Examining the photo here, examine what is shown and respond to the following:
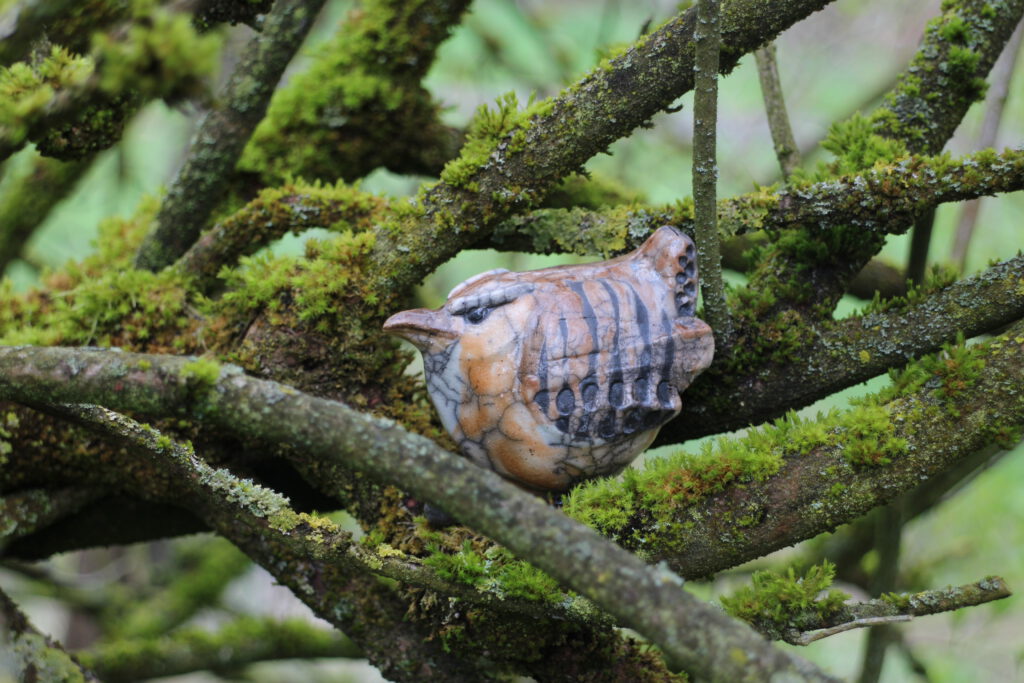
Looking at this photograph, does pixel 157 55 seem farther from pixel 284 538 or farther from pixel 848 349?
pixel 848 349

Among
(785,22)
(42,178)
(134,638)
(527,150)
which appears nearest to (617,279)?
(527,150)

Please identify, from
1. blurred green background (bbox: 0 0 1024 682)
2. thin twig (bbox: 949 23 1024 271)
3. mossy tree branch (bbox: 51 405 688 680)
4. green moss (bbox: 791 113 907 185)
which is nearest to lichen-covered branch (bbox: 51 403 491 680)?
mossy tree branch (bbox: 51 405 688 680)

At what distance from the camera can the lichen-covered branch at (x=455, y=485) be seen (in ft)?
4.07

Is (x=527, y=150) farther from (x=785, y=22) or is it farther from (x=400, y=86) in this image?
(x=400, y=86)

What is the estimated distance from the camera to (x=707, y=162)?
6.54ft

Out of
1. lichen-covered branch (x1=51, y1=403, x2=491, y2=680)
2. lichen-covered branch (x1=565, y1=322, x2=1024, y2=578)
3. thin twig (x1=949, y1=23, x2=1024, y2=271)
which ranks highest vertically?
thin twig (x1=949, y1=23, x2=1024, y2=271)

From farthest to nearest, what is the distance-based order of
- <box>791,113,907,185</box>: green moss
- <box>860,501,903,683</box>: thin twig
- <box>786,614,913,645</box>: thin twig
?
<box>860,501,903,683</box>: thin twig → <box>791,113,907,185</box>: green moss → <box>786,614,913,645</box>: thin twig

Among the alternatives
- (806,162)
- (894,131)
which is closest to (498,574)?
(894,131)

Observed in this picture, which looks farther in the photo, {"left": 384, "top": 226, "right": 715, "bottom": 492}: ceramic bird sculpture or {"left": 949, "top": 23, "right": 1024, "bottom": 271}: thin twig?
{"left": 949, "top": 23, "right": 1024, "bottom": 271}: thin twig

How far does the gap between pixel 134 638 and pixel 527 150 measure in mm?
2848

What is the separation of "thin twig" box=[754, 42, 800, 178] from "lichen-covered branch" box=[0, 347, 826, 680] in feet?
6.70

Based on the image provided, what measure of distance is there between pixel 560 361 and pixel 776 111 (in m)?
1.55

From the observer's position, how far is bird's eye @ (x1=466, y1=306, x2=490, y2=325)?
2.04 m

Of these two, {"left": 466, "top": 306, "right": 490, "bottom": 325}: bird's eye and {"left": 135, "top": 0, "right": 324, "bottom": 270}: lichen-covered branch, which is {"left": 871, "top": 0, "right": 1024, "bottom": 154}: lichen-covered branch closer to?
{"left": 466, "top": 306, "right": 490, "bottom": 325}: bird's eye
